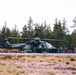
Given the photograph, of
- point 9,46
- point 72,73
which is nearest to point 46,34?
point 9,46

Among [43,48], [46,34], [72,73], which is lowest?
[72,73]

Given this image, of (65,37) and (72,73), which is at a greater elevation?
(65,37)

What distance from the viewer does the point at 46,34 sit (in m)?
82.5

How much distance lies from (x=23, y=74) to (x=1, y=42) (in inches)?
2352

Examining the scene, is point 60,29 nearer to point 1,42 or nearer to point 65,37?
point 65,37

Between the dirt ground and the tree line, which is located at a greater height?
the tree line

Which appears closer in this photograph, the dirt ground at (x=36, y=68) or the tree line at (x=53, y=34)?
the dirt ground at (x=36, y=68)

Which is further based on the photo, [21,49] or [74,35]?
[74,35]

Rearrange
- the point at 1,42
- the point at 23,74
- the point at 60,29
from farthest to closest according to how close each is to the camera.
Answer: the point at 60,29 < the point at 1,42 < the point at 23,74

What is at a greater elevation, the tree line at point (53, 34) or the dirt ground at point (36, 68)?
the tree line at point (53, 34)

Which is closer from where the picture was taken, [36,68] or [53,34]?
[36,68]

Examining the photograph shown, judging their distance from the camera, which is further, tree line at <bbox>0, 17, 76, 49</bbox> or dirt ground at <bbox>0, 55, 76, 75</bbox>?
tree line at <bbox>0, 17, 76, 49</bbox>

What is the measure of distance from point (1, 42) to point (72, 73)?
5898cm

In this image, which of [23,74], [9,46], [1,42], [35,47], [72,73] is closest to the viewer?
[23,74]
